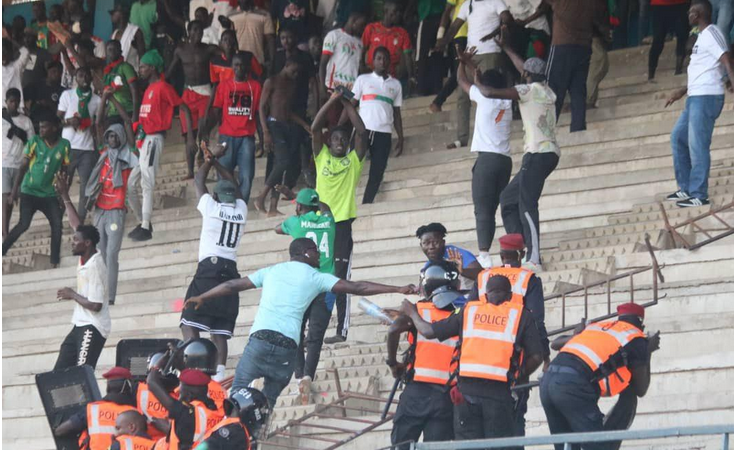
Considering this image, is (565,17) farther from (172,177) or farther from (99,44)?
(99,44)

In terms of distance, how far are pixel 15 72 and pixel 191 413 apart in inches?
463

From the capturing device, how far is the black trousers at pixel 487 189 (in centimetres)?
1323

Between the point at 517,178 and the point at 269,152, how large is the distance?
4.68m

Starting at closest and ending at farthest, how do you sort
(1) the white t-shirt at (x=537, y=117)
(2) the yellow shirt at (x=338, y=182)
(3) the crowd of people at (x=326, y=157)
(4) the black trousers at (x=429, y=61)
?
(3) the crowd of people at (x=326, y=157) → (1) the white t-shirt at (x=537, y=117) → (2) the yellow shirt at (x=338, y=182) → (4) the black trousers at (x=429, y=61)

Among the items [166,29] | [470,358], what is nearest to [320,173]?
[470,358]

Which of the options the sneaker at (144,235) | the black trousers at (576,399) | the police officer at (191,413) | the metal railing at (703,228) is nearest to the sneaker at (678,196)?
the metal railing at (703,228)

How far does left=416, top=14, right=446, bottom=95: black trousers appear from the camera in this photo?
62.9 feet

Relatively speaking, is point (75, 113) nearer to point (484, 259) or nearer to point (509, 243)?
point (484, 259)

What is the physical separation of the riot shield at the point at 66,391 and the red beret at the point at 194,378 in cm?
172

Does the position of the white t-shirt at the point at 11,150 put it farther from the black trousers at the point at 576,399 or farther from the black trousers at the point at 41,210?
the black trousers at the point at 576,399

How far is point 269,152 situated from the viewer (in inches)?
680

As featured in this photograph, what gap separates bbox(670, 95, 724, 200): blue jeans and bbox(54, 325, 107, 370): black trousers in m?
5.11

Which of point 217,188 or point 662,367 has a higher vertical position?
point 217,188

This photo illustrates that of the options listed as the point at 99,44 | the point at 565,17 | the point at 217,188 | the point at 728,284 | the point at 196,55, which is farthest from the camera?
the point at 99,44
